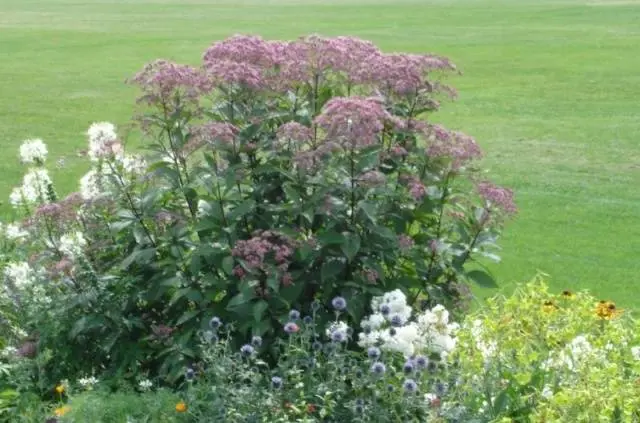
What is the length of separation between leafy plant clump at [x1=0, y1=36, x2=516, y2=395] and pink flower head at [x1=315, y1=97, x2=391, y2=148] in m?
0.02

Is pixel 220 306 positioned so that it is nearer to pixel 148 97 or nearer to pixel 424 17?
pixel 148 97

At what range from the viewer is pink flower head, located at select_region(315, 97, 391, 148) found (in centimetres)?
581

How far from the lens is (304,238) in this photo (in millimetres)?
6375

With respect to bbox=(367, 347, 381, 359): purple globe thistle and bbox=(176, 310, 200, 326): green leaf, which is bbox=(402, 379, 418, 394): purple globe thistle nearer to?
bbox=(367, 347, 381, 359): purple globe thistle

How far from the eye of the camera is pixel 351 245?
20.2 feet

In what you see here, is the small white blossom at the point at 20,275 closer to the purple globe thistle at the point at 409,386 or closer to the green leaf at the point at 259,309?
the green leaf at the point at 259,309

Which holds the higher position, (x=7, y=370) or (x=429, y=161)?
(x=429, y=161)

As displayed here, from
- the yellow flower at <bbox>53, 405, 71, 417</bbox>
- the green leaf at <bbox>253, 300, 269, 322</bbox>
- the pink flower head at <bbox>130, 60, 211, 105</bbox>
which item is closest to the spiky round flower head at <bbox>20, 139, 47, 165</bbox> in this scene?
the pink flower head at <bbox>130, 60, 211, 105</bbox>

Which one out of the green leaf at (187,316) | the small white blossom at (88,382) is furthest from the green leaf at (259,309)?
the small white blossom at (88,382)

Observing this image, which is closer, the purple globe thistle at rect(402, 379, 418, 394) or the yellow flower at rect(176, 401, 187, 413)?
the purple globe thistle at rect(402, 379, 418, 394)

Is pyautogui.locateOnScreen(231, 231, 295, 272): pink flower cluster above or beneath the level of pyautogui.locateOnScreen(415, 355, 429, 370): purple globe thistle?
above

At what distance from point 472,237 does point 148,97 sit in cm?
199

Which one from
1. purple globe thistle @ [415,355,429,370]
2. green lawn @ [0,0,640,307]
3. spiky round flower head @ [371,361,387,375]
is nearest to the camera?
spiky round flower head @ [371,361,387,375]

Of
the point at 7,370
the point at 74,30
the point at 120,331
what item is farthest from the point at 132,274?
the point at 74,30
